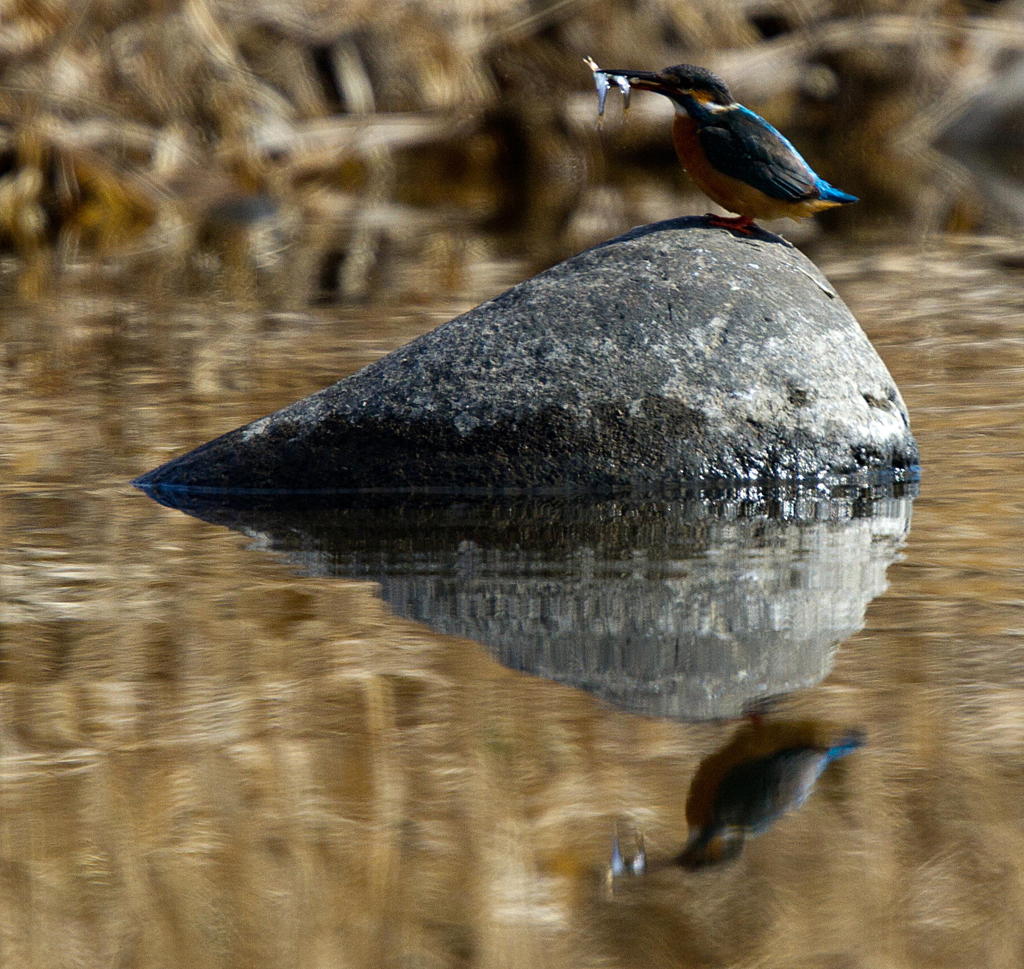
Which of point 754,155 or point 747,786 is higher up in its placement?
point 754,155

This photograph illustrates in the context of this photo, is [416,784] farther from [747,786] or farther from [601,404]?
[601,404]

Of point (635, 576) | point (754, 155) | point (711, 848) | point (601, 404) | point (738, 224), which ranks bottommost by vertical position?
point (711, 848)

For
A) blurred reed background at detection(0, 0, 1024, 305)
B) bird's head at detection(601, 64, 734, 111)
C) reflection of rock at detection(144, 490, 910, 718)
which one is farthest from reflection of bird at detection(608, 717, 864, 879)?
blurred reed background at detection(0, 0, 1024, 305)

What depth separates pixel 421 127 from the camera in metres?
13.3

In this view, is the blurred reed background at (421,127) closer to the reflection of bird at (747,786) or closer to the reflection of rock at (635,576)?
the reflection of rock at (635,576)

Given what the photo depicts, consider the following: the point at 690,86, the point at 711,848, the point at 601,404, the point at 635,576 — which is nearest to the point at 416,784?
the point at 711,848

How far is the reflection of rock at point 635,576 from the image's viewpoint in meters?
2.98

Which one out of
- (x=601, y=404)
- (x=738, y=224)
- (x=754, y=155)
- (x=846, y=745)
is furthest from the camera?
(x=738, y=224)

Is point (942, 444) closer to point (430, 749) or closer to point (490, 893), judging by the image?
point (430, 749)

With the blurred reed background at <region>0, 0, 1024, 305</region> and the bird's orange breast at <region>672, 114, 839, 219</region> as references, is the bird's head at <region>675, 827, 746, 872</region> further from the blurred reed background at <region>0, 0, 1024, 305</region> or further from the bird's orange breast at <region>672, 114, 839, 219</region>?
the blurred reed background at <region>0, 0, 1024, 305</region>

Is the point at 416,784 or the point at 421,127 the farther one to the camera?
the point at 421,127

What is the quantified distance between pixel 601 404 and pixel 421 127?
917cm

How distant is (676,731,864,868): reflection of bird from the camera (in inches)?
89.7

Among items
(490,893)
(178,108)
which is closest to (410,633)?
(490,893)
